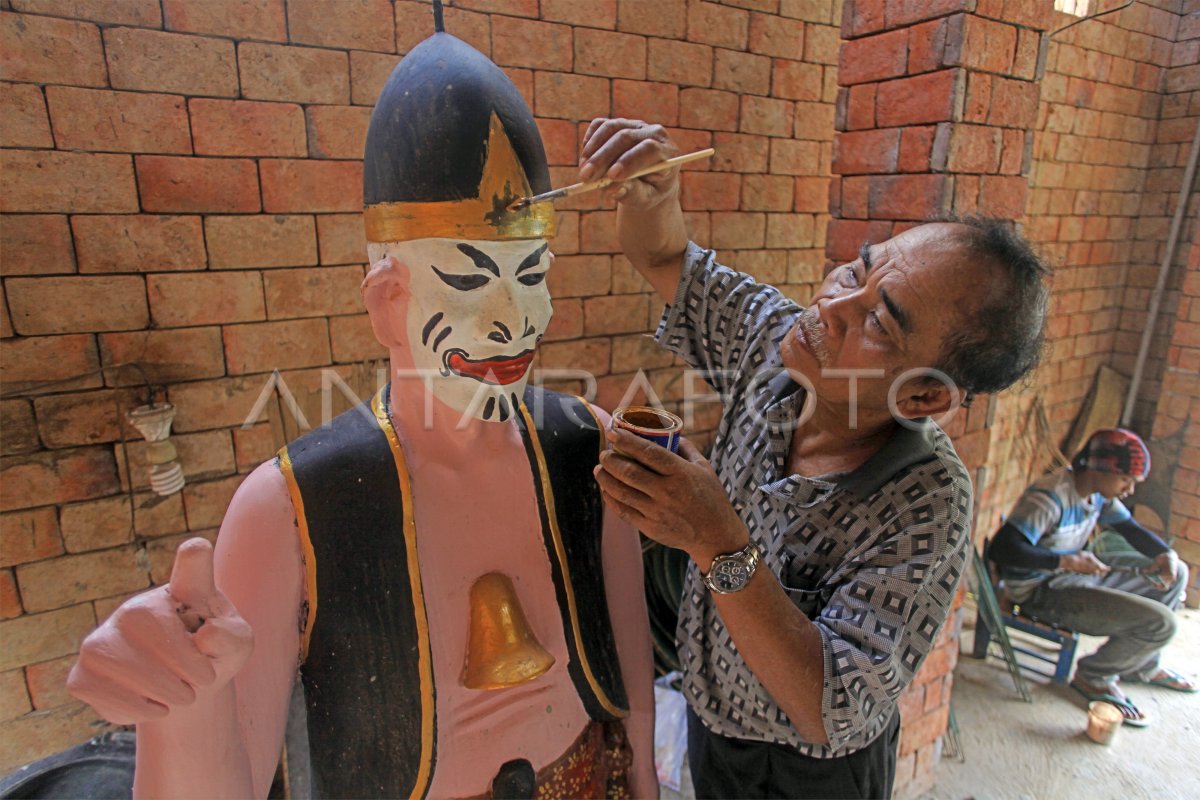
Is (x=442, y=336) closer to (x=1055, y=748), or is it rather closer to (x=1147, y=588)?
(x=1055, y=748)

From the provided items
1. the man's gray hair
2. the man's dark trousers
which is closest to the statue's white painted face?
the man's gray hair

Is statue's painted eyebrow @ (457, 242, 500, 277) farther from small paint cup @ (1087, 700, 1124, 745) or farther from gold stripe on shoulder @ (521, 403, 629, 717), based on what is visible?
small paint cup @ (1087, 700, 1124, 745)

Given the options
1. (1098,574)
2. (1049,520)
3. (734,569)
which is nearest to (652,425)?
(734,569)

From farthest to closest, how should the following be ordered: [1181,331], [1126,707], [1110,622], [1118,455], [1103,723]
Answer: [1181,331], [1118,455], [1110,622], [1126,707], [1103,723]

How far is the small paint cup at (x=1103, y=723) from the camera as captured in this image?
9.42 feet

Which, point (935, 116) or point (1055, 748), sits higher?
point (935, 116)

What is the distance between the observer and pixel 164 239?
210 cm

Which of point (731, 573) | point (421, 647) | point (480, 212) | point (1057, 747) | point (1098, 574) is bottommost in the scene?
point (1057, 747)

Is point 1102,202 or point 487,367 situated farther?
point 1102,202

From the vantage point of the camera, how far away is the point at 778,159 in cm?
335

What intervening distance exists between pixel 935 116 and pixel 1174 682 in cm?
308

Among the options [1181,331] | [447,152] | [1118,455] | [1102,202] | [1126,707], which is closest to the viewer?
[447,152]

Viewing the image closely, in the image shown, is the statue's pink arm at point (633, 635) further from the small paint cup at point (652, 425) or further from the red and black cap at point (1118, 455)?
the red and black cap at point (1118, 455)

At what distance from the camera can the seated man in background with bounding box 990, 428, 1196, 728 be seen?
3.18 meters
